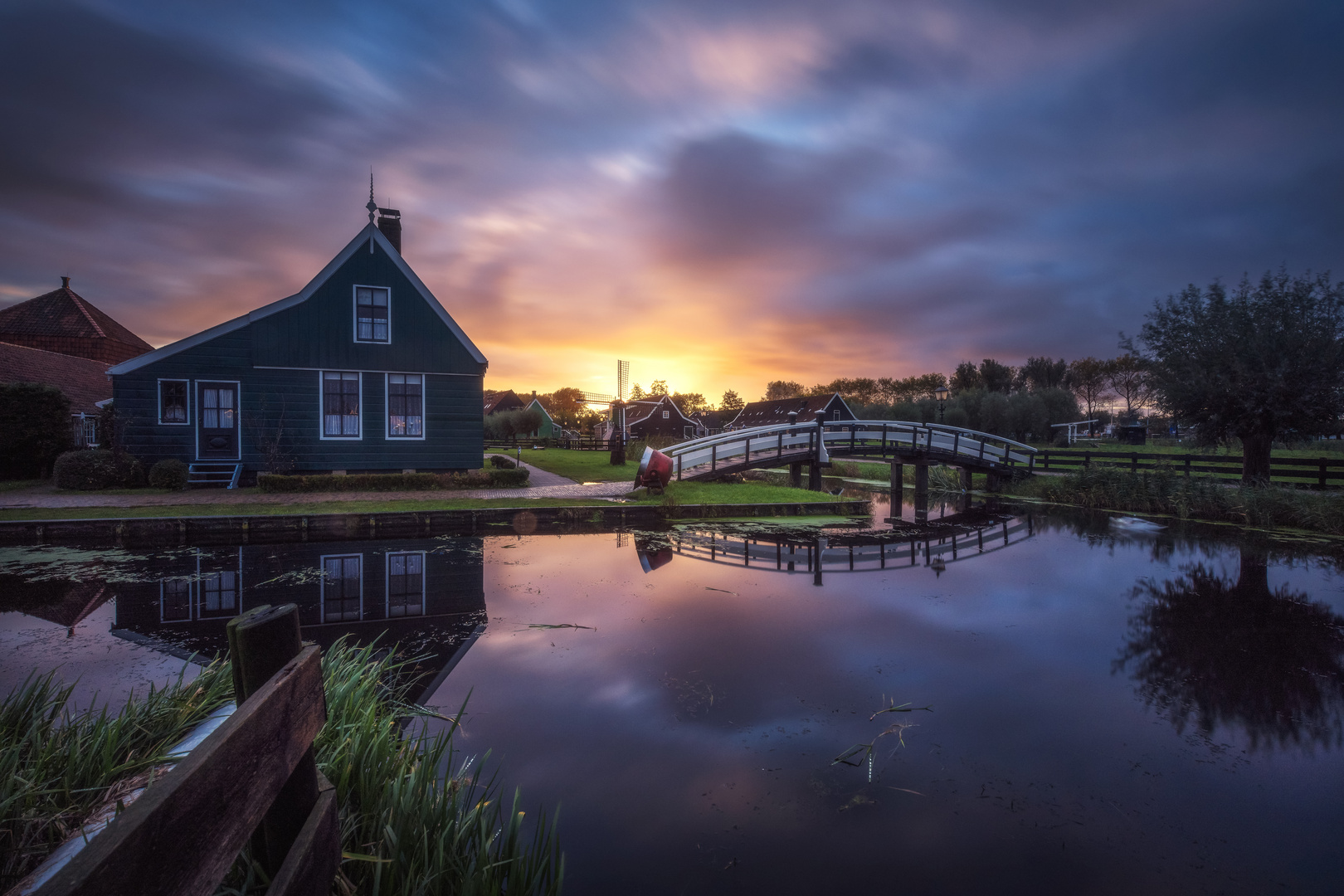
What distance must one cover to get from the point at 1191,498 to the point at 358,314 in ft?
77.2

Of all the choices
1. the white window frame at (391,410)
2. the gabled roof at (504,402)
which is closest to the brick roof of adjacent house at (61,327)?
the white window frame at (391,410)

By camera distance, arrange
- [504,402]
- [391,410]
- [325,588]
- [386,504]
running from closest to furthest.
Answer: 1. [325,588]
2. [386,504]
3. [391,410]
4. [504,402]

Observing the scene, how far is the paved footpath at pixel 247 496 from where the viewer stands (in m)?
13.2

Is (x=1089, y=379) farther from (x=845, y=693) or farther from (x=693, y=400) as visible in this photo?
(x=845, y=693)

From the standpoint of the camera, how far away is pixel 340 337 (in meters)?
17.8

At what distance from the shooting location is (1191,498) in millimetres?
16625

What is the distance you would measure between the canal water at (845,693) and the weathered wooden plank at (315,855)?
146cm

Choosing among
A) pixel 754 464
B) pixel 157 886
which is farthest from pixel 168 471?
pixel 157 886

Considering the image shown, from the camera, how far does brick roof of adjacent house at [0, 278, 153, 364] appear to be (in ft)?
104

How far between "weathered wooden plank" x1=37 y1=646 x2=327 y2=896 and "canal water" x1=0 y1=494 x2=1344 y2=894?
2035 millimetres

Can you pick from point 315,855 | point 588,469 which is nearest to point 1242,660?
point 315,855

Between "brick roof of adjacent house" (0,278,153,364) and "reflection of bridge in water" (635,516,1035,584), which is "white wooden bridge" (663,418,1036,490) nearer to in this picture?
"reflection of bridge in water" (635,516,1035,584)

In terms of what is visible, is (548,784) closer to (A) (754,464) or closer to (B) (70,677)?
(B) (70,677)

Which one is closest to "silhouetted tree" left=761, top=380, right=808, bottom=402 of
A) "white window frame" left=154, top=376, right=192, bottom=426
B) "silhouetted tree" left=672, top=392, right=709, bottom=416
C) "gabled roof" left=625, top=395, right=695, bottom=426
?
"silhouetted tree" left=672, top=392, right=709, bottom=416
